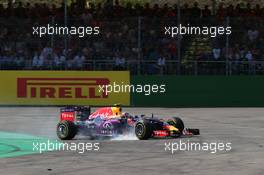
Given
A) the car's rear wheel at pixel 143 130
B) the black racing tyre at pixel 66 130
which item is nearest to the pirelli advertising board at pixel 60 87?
the black racing tyre at pixel 66 130

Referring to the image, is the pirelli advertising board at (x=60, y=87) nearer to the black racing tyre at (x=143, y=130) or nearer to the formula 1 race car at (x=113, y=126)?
the formula 1 race car at (x=113, y=126)

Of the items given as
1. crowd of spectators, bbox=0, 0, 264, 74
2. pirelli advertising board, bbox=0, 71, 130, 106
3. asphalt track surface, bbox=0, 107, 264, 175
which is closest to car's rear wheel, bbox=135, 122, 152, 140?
asphalt track surface, bbox=0, 107, 264, 175

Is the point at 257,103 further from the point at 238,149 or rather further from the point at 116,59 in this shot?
the point at 238,149

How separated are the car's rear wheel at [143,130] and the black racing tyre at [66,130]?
1.54 metres

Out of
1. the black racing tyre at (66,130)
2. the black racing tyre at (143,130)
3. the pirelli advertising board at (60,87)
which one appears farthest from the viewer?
the pirelli advertising board at (60,87)

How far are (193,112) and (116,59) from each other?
13.5ft

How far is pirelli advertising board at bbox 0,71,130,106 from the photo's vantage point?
1259 inches

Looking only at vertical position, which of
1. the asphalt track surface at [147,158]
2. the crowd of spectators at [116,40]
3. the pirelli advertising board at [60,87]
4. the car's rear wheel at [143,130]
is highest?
the crowd of spectators at [116,40]

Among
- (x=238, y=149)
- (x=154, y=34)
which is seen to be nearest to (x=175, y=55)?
(x=154, y=34)

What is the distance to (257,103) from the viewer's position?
32.8 meters

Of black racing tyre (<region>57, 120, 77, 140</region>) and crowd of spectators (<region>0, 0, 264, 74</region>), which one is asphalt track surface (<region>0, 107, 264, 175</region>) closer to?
black racing tyre (<region>57, 120, 77, 140</region>)

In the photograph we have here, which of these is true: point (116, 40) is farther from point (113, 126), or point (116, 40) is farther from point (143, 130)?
point (143, 130)

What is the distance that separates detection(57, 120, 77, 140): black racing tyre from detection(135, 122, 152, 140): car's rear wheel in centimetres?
154

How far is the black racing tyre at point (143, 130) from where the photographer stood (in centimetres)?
1800
